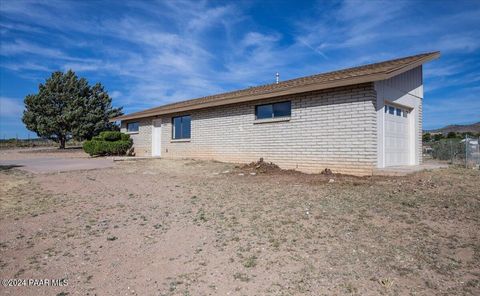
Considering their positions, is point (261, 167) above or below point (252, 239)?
above

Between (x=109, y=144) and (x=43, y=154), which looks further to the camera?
(x=43, y=154)

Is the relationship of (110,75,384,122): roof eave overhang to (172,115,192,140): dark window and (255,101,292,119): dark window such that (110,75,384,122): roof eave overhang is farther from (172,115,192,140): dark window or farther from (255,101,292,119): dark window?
(172,115,192,140): dark window

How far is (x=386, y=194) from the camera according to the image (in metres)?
7.01

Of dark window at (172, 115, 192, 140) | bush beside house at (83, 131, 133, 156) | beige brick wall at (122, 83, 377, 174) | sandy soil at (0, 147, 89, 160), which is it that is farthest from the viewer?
sandy soil at (0, 147, 89, 160)

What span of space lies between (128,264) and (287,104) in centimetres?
926

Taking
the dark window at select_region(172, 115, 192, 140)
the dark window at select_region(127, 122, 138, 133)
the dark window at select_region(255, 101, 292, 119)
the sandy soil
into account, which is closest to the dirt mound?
the dark window at select_region(255, 101, 292, 119)

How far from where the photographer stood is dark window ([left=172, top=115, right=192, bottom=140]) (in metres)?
17.7

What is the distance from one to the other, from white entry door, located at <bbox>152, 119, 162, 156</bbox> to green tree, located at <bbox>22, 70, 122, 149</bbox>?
14.3m

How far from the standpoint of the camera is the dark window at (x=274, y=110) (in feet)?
40.0

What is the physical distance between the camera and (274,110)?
12734 millimetres

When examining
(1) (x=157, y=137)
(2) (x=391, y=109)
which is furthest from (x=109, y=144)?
(2) (x=391, y=109)

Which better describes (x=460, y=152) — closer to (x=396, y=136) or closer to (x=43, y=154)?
(x=396, y=136)

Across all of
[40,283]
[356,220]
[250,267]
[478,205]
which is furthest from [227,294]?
[478,205]

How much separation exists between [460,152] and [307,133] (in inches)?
418
